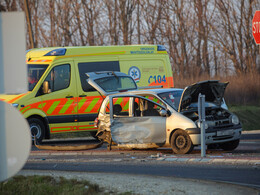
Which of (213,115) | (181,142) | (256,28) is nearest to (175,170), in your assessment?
(181,142)

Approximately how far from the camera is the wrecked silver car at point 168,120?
12047mm

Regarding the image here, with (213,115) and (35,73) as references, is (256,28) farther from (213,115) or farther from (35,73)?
(35,73)

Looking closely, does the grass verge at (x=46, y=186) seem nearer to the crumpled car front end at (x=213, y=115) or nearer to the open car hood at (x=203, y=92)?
the crumpled car front end at (x=213, y=115)

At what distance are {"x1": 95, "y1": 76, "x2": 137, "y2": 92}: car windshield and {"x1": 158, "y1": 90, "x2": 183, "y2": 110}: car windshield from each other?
7.71ft

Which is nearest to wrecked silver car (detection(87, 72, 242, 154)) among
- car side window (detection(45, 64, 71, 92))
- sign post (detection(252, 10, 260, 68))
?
sign post (detection(252, 10, 260, 68))

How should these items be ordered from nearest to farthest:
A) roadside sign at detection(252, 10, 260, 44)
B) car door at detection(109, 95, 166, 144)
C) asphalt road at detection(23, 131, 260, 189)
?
asphalt road at detection(23, 131, 260, 189) < car door at detection(109, 95, 166, 144) < roadside sign at detection(252, 10, 260, 44)

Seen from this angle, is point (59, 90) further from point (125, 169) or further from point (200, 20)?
point (200, 20)

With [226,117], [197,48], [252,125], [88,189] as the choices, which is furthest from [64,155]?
[197,48]

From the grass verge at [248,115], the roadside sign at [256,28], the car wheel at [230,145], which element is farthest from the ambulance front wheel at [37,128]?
the grass verge at [248,115]

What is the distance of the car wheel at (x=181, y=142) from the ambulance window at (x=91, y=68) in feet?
15.1

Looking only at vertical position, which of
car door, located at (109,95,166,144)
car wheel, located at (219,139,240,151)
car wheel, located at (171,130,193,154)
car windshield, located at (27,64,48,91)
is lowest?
car wheel, located at (219,139,240,151)

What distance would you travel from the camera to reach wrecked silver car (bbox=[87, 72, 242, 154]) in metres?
12.0

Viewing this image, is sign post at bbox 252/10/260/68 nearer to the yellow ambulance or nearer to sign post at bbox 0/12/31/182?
the yellow ambulance

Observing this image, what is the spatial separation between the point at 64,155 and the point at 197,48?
23.4 metres
